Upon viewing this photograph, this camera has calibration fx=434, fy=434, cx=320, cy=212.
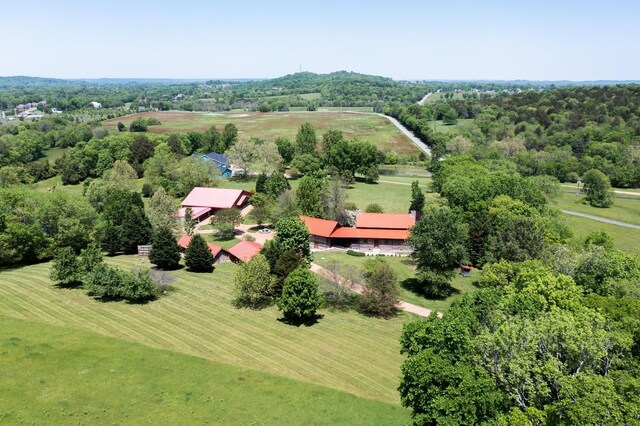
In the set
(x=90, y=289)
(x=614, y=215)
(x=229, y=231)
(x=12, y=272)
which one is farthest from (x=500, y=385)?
(x=614, y=215)

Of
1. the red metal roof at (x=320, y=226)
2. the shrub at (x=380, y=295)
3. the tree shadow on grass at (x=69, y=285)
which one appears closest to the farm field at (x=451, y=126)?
the red metal roof at (x=320, y=226)

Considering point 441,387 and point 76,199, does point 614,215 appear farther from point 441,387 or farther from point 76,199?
point 76,199

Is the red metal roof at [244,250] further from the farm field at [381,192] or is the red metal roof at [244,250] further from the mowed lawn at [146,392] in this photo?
the farm field at [381,192]

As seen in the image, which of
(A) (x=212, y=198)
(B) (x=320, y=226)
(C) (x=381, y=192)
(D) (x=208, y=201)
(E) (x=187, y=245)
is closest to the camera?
(E) (x=187, y=245)

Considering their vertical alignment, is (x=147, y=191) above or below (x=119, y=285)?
below

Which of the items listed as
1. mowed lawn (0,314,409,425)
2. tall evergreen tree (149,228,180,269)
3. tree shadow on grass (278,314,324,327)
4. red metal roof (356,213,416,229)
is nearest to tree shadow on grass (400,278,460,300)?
red metal roof (356,213,416,229)

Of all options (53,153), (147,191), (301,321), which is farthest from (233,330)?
(53,153)

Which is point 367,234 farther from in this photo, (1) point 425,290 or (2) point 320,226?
(1) point 425,290

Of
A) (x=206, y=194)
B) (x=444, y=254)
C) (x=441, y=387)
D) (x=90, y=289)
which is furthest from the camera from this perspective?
(x=206, y=194)
